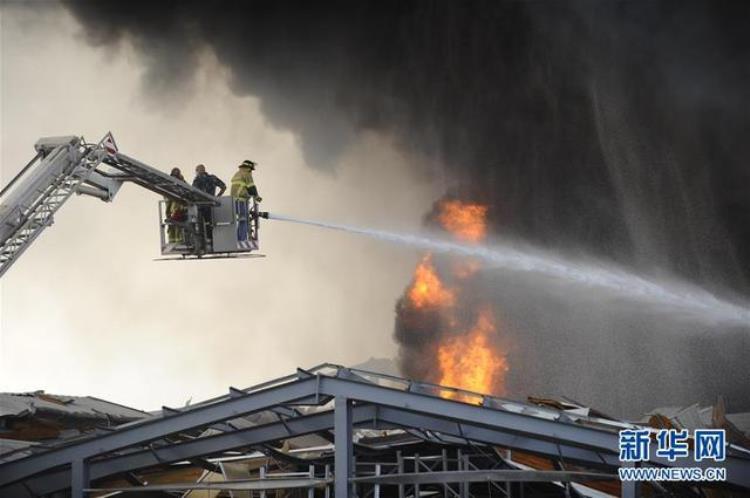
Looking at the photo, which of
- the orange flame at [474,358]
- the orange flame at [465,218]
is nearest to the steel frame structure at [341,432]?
the orange flame at [474,358]

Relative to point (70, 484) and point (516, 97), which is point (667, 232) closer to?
point (516, 97)

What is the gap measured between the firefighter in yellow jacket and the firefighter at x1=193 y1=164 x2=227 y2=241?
31 cm

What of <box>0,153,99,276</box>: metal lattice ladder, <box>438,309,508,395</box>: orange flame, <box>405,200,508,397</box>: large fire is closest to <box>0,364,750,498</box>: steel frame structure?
<box>0,153,99,276</box>: metal lattice ladder

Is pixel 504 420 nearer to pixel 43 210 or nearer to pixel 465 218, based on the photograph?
pixel 43 210

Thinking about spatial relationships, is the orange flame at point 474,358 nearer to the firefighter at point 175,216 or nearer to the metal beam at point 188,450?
the firefighter at point 175,216

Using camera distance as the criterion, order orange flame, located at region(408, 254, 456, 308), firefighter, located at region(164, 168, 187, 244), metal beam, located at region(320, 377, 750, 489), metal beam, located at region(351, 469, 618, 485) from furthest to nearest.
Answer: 1. orange flame, located at region(408, 254, 456, 308)
2. firefighter, located at region(164, 168, 187, 244)
3. metal beam, located at region(351, 469, 618, 485)
4. metal beam, located at region(320, 377, 750, 489)

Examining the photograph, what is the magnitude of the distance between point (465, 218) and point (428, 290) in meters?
3.45

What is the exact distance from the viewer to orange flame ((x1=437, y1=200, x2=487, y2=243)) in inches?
1638

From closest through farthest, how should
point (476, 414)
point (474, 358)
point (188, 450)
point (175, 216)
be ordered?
1. point (476, 414)
2. point (188, 450)
3. point (175, 216)
4. point (474, 358)

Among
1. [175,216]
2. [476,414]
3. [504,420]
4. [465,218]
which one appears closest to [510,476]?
[504,420]

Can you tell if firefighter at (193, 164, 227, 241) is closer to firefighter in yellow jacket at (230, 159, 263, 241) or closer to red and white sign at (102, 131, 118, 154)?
firefighter in yellow jacket at (230, 159, 263, 241)

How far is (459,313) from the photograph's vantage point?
41.2 metres

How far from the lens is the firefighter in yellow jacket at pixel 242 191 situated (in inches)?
878

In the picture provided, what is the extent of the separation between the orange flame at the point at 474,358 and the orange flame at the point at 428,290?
1556 millimetres
